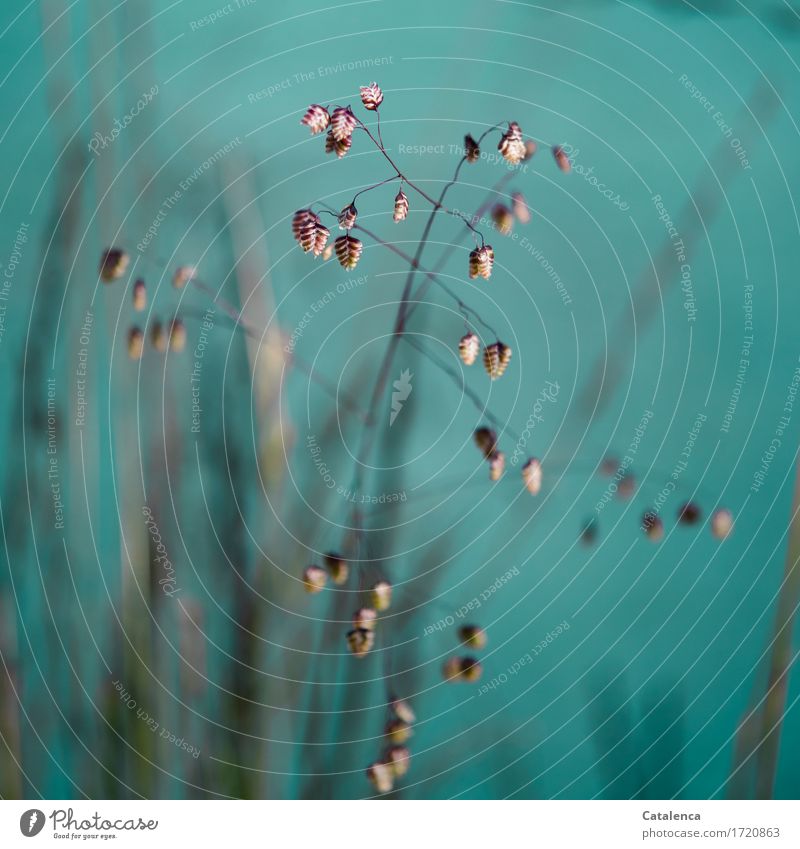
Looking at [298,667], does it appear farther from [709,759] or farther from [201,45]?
[201,45]

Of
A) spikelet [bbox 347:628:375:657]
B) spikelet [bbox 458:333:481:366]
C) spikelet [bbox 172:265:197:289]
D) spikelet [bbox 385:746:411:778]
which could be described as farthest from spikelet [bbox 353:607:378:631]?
spikelet [bbox 172:265:197:289]

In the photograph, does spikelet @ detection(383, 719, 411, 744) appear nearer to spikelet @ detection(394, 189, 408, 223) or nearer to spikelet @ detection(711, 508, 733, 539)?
spikelet @ detection(711, 508, 733, 539)

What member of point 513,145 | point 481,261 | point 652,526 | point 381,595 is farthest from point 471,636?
point 513,145

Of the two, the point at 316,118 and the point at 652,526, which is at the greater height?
the point at 316,118

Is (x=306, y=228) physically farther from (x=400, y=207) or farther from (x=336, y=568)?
(x=336, y=568)

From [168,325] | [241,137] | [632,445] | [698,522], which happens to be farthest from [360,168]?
[698,522]
